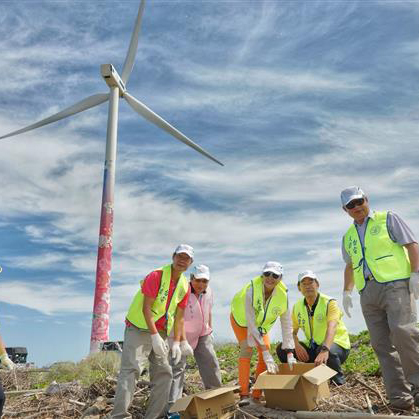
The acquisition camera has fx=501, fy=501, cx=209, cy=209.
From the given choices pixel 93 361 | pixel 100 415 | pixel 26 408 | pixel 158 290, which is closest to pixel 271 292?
pixel 158 290

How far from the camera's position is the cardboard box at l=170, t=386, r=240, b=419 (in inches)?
244

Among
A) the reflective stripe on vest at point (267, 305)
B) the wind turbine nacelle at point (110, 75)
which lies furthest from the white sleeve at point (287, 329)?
the wind turbine nacelle at point (110, 75)

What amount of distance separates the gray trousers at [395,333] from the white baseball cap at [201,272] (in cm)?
237

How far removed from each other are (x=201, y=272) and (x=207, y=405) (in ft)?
7.02

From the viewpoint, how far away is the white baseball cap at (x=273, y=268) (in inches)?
294

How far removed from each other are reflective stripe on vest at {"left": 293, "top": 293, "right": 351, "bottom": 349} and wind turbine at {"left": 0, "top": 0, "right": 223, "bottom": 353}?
13.4 meters

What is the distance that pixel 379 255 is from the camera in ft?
22.0

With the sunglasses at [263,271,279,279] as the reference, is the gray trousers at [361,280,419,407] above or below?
below

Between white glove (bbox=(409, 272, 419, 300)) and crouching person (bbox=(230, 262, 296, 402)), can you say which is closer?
white glove (bbox=(409, 272, 419, 300))

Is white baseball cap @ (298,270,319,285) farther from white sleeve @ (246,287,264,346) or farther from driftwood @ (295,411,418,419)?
driftwood @ (295,411,418,419)

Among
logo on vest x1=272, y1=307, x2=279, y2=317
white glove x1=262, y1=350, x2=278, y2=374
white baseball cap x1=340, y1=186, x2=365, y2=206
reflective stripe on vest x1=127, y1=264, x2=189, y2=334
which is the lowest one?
white glove x1=262, y1=350, x2=278, y2=374

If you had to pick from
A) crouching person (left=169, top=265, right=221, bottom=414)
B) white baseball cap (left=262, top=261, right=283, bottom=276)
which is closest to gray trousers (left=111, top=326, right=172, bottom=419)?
crouching person (left=169, top=265, right=221, bottom=414)

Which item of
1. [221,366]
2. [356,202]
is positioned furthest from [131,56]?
[356,202]

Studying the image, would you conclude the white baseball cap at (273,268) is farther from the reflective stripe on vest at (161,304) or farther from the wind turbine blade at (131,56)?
the wind turbine blade at (131,56)
